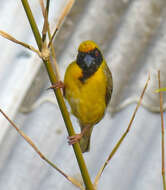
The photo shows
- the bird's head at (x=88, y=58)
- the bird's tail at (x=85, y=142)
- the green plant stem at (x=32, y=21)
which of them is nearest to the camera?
the green plant stem at (x=32, y=21)

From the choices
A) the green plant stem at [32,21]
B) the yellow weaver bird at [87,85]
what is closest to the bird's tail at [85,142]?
the yellow weaver bird at [87,85]

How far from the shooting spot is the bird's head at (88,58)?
1.22m

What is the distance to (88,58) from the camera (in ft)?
4.15

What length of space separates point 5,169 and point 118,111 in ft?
1.74

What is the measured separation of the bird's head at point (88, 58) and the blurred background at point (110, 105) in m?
0.40

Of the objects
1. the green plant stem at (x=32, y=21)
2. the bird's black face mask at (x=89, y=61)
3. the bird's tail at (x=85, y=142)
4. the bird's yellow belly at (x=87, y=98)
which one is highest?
the green plant stem at (x=32, y=21)

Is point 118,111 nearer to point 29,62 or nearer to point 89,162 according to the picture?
point 89,162

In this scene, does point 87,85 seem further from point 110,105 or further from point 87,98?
point 110,105

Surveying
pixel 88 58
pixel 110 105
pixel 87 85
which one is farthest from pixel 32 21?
pixel 110 105

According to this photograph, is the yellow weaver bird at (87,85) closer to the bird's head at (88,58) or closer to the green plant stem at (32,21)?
the bird's head at (88,58)

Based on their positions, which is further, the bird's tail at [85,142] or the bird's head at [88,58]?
the bird's tail at [85,142]

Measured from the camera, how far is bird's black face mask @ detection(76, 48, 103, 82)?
125cm

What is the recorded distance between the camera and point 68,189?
1.64 m

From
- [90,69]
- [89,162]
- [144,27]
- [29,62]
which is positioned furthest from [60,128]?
[144,27]
